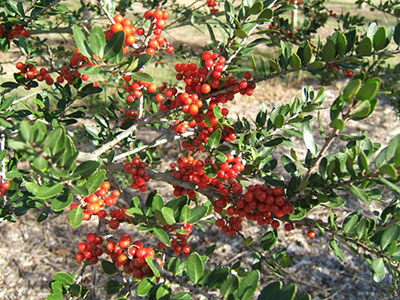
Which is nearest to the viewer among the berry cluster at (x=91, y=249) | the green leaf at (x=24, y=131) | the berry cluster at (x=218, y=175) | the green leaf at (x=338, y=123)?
the green leaf at (x=24, y=131)

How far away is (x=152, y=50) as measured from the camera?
1.51m

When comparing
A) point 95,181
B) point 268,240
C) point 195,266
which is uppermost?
point 95,181

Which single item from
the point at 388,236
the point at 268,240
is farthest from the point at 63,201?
the point at 388,236

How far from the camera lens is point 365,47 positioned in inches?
47.6

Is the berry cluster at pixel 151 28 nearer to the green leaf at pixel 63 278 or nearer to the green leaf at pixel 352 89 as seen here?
the green leaf at pixel 352 89

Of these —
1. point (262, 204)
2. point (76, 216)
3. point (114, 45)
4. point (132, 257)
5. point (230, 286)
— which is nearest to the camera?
point (230, 286)

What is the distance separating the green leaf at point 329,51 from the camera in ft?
4.09

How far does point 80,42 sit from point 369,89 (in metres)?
0.96

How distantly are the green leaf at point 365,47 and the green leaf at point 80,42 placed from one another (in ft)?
3.24

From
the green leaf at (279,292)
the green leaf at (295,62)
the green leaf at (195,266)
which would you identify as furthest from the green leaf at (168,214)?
the green leaf at (295,62)

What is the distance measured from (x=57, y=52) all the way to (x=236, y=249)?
330cm

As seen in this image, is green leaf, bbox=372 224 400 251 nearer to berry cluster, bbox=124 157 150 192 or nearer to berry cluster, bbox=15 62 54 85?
berry cluster, bbox=124 157 150 192

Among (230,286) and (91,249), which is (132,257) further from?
(230,286)

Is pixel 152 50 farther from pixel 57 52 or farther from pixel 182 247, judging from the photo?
pixel 57 52
